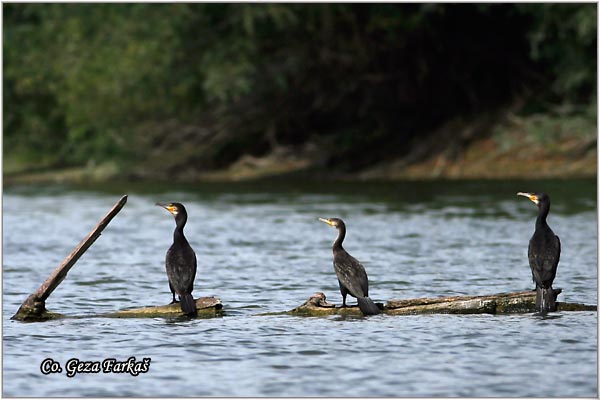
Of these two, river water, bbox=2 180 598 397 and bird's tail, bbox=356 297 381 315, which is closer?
river water, bbox=2 180 598 397

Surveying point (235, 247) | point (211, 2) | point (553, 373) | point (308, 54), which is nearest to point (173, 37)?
point (211, 2)

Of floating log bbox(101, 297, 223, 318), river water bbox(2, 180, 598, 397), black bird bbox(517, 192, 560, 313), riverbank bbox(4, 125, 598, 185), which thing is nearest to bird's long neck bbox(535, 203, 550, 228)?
black bird bbox(517, 192, 560, 313)

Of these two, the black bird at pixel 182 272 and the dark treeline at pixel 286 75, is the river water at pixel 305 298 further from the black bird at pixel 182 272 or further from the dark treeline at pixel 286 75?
the dark treeline at pixel 286 75

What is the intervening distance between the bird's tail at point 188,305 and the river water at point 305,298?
11 cm

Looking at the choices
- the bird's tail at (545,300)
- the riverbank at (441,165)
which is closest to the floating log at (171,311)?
the bird's tail at (545,300)

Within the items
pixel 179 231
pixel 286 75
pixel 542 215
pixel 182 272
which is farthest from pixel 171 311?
pixel 286 75

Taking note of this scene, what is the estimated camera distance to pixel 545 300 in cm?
1262

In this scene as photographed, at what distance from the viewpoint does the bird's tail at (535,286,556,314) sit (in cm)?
1261

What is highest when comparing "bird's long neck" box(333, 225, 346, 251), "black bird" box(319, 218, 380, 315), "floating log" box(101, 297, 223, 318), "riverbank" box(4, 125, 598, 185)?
"riverbank" box(4, 125, 598, 185)

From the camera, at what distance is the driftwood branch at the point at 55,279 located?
1216 centimetres

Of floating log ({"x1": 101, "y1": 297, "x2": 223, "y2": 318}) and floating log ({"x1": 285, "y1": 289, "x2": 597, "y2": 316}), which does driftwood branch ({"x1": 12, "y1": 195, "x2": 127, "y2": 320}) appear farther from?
floating log ({"x1": 285, "y1": 289, "x2": 597, "y2": 316})

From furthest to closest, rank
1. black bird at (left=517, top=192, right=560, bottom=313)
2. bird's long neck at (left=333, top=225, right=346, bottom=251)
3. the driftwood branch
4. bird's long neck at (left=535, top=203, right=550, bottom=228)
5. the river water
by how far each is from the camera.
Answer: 1. bird's long neck at (left=535, top=203, right=550, bottom=228)
2. bird's long neck at (left=333, top=225, right=346, bottom=251)
3. black bird at (left=517, top=192, right=560, bottom=313)
4. the driftwood branch
5. the river water

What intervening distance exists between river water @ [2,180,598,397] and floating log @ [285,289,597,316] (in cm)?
11

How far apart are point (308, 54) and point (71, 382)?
32738 millimetres
